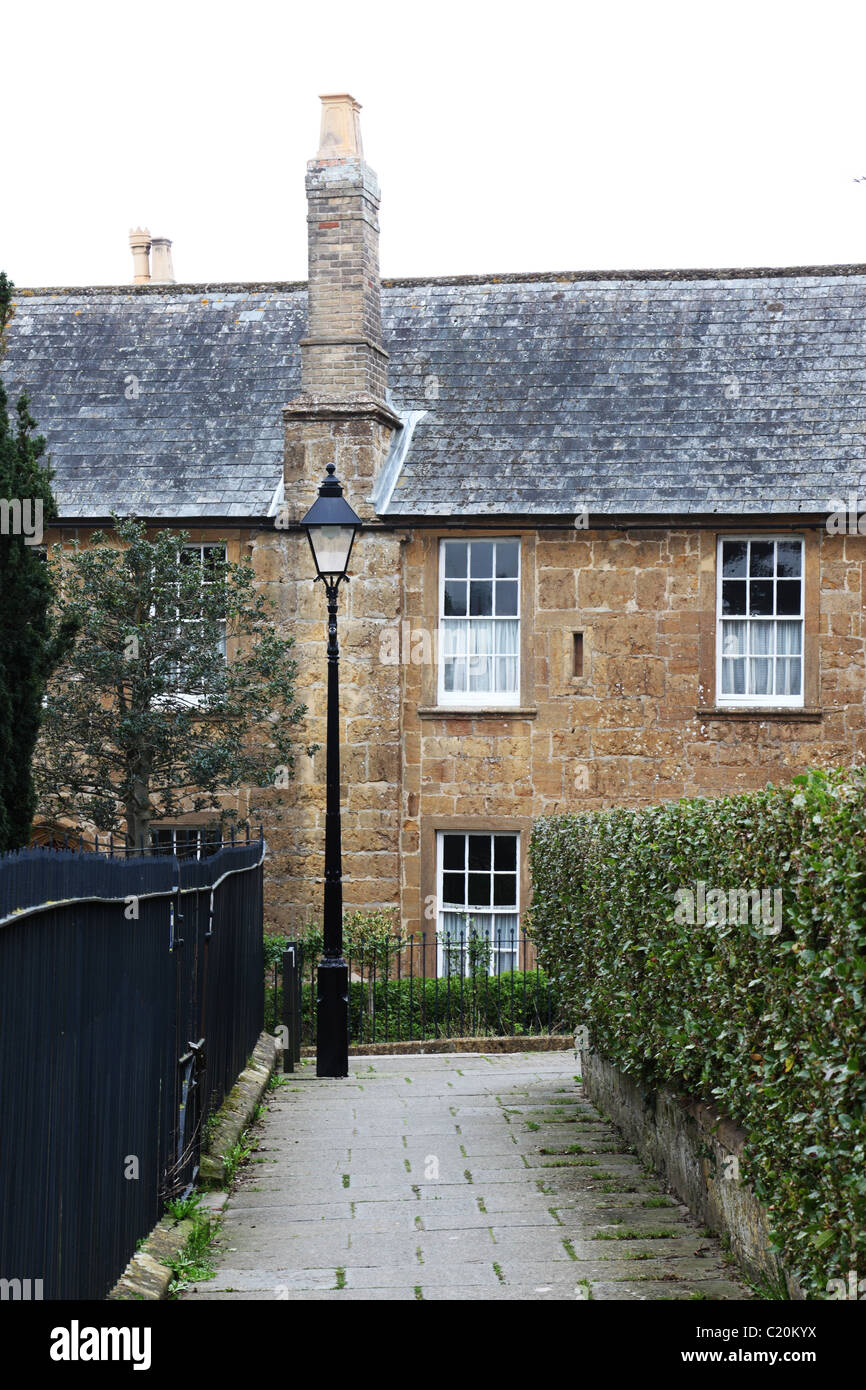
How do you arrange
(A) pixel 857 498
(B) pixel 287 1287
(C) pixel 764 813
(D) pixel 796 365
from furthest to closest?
(D) pixel 796 365 → (A) pixel 857 498 → (B) pixel 287 1287 → (C) pixel 764 813

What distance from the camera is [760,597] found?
17672 millimetres

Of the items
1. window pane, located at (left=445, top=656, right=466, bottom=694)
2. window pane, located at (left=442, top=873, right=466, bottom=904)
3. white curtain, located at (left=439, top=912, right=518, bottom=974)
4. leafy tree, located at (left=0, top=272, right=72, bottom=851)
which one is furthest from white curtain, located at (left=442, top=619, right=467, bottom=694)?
leafy tree, located at (left=0, top=272, right=72, bottom=851)

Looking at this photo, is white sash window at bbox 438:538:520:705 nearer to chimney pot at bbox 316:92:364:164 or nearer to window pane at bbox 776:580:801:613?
window pane at bbox 776:580:801:613

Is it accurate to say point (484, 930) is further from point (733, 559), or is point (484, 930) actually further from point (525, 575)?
point (733, 559)

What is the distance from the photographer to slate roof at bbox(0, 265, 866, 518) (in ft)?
58.2

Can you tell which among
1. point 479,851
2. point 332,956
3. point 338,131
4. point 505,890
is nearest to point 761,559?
point 479,851

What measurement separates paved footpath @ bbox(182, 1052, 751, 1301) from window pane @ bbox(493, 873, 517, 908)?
6600 mm

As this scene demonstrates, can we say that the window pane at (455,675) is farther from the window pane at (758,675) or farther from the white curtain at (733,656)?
the window pane at (758,675)

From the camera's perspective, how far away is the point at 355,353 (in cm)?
1795

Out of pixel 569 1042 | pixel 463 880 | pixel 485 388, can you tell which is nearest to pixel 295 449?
pixel 485 388

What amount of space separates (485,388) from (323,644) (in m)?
3.92

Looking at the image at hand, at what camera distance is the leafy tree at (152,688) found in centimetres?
1641

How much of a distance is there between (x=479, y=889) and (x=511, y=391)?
6.06 metres

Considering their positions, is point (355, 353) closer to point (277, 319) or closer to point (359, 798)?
point (277, 319)
